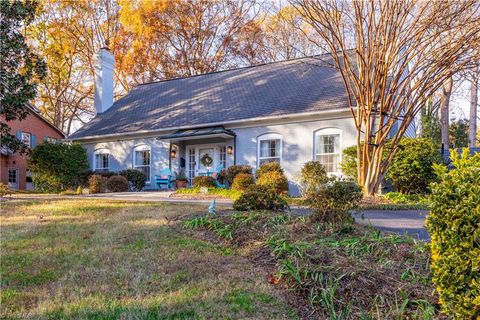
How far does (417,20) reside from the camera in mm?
8883

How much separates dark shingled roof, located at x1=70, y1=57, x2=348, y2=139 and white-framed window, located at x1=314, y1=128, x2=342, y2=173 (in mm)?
917

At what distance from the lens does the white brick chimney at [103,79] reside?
2061 centimetres

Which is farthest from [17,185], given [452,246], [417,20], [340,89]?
[452,246]

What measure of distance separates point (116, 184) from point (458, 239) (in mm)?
14436

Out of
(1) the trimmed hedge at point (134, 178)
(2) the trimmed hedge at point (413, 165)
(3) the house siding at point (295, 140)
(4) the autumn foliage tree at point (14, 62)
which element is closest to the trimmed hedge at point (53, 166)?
(1) the trimmed hedge at point (134, 178)

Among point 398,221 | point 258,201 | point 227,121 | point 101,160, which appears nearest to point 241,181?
point 227,121

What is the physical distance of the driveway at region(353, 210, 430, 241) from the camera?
5.66 meters

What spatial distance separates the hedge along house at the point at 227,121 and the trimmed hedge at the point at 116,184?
6.31ft

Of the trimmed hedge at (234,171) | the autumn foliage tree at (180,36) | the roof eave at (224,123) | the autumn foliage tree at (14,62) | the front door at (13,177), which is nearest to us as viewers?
the autumn foliage tree at (14,62)

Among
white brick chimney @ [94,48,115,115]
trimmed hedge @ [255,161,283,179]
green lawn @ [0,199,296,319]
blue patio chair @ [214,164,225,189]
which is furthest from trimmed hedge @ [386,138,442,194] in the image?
white brick chimney @ [94,48,115,115]

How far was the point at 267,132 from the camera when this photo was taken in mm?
14594

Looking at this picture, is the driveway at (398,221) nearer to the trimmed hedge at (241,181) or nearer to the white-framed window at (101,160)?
the trimmed hedge at (241,181)

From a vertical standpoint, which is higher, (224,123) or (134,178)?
(224,123)

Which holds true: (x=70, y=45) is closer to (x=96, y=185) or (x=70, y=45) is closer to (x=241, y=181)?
(x=96, y=185)
